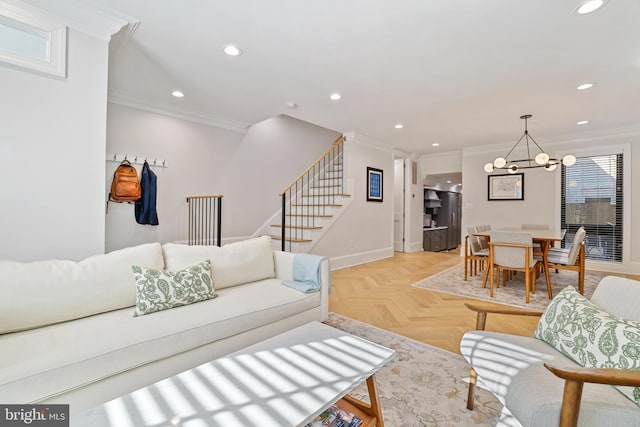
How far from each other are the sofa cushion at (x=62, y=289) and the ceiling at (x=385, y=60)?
1889 millimetres

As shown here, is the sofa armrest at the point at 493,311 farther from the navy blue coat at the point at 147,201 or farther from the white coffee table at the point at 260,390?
the navy blue coat at the point at 147,201

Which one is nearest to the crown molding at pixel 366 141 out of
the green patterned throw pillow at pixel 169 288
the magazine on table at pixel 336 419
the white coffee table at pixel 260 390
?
the green patterned throw pillow at pixel 169 288

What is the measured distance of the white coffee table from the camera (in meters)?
0.93

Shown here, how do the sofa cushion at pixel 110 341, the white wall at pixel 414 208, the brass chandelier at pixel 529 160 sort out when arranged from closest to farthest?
the sofa cushion at pixel 110 341
the brass chandelier at pixel 529 160
the white wall at pixel 414 208

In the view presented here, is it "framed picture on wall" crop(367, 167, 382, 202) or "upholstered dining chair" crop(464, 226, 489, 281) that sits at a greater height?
"framed picture on wall" crop(367, 167, 382, 202)

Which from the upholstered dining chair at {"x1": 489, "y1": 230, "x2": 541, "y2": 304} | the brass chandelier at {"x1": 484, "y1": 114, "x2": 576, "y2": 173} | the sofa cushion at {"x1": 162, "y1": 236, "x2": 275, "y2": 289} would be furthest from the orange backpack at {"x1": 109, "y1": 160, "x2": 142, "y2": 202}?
the brass chandelier at {"x1": 484, "y1": 114, "x2": 576, "y2": 173}

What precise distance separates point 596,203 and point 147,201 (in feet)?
24.6

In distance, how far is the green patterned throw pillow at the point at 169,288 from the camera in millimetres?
1799

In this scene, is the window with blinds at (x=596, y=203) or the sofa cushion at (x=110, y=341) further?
the window with blinds at (x=596, y=203)

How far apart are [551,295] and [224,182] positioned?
16.5 ft

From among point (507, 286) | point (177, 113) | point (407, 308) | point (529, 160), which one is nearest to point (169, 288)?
point (407, 308)

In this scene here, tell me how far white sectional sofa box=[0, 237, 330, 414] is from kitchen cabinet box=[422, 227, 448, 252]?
6.01m

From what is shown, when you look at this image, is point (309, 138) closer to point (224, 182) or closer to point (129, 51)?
point (224, 182)

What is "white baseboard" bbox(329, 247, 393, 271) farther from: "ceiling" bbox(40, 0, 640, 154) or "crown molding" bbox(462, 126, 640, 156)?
"crown molding" bbox(462, 126, 640, 156)
